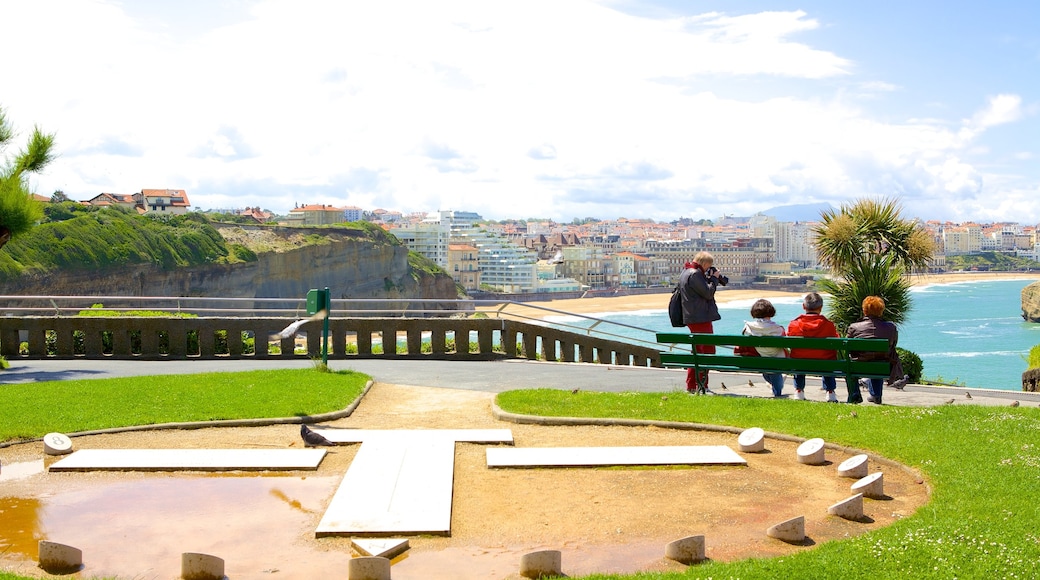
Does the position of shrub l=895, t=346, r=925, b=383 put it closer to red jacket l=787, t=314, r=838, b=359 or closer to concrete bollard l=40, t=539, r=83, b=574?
red jacket l=787, t=314, r=838, b=359

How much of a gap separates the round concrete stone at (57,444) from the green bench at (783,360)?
20.7 ft

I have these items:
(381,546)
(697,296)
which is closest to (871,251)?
(697,296)

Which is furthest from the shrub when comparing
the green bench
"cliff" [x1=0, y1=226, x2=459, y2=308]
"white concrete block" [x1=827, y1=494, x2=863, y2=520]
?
"cliff" [x1=0, y1=226, x2=459, y2=308]

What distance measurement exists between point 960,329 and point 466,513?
93.0 meters

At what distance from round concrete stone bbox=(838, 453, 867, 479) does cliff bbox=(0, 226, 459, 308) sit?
8182 centimetres

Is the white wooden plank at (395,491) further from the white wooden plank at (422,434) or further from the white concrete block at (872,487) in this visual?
the white concrete block at (872,487)

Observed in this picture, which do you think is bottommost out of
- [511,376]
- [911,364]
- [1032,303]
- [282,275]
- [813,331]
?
[1032,303]

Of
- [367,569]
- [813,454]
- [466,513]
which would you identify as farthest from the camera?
[813,454]

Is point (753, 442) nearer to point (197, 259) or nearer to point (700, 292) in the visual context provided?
point (700, 292)

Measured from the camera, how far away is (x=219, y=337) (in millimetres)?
17391

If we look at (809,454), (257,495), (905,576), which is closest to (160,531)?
(257,495)

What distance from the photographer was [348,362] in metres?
16.2

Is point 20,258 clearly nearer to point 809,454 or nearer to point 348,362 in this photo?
point 348,362

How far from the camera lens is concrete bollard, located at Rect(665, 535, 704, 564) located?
5523mm
